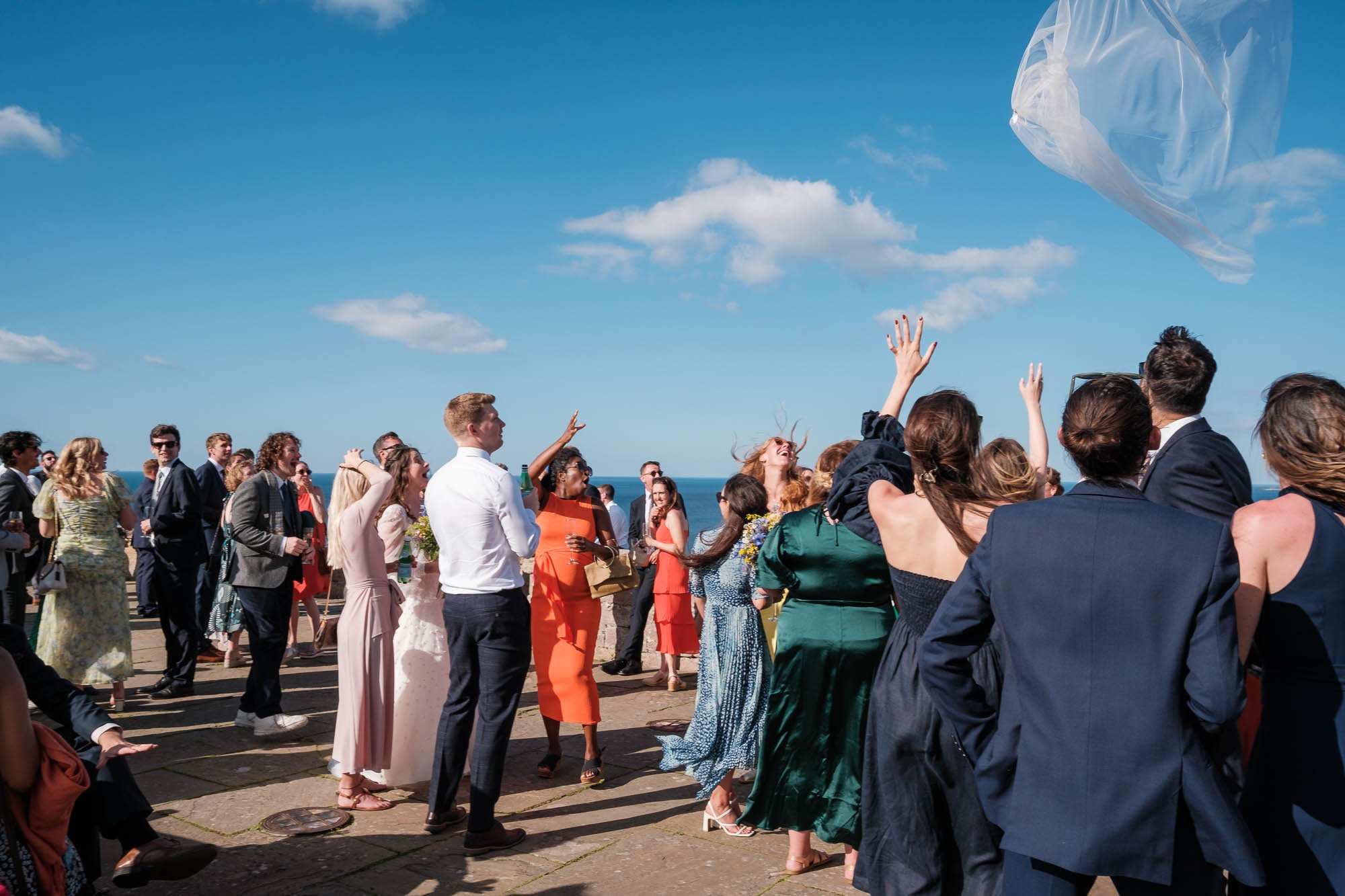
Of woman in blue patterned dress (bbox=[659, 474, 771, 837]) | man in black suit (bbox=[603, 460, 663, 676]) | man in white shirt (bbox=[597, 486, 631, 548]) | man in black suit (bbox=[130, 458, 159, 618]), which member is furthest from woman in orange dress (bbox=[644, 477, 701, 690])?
man in black suit (bbox=[130, 458, 159, 618])

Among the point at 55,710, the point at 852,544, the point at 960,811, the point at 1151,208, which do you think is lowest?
the point at 960,811

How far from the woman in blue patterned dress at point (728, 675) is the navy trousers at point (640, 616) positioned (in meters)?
3.27

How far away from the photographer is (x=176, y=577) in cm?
754

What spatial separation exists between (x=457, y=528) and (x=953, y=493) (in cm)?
248

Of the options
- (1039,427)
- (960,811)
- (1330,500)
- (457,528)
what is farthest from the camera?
(457,528)

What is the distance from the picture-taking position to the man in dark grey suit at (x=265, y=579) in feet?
20.6

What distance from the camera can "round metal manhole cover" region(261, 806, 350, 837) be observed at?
4664 mm

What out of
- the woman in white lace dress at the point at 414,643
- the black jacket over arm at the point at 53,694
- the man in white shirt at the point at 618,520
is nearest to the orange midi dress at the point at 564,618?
the woman in white lace dress at the point at 414,643

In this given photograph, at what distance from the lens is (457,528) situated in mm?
4625

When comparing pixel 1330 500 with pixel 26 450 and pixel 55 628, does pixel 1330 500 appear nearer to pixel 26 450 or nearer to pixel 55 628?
pixel 55 628

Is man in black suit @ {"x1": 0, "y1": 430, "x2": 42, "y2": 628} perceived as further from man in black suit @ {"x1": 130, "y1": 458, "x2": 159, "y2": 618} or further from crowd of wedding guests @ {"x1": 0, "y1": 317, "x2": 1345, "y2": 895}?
man in black suit @ {"x1": 130, "y1": 458, "x2": 159, "y2": 618}

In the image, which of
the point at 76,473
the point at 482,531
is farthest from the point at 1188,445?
the point at 76,473

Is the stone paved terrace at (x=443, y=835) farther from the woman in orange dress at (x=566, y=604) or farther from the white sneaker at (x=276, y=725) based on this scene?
the woman in orange dress at (x=566, y=604)

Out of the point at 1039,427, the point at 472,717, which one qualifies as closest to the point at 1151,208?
the point at 1039,427
